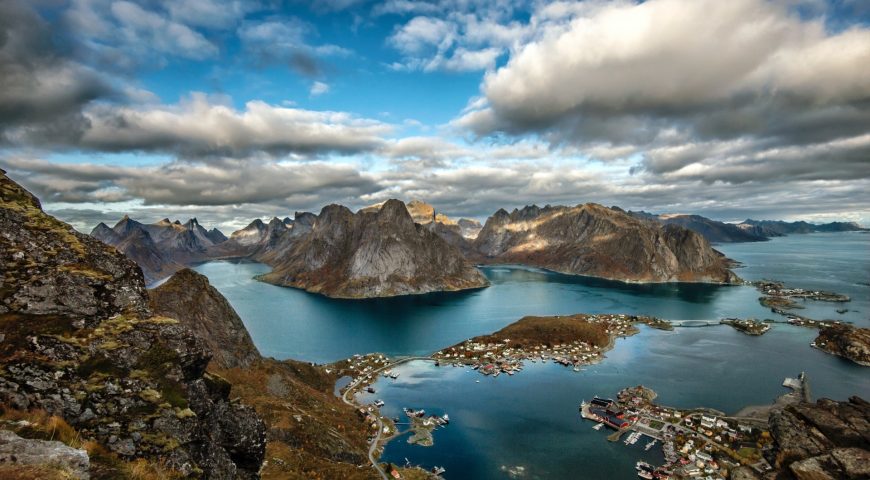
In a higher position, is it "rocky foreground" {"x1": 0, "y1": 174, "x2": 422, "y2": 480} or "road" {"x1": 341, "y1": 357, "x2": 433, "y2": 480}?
"rocky foreground" {"x1": 0, "y1": 174, "x2": 422, "y2": 480}

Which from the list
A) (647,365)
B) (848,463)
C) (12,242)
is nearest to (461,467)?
(848,463)

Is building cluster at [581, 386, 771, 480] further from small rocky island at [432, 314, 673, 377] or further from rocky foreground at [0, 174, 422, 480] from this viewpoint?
rocky foreground at [0, 174, 422, 480]

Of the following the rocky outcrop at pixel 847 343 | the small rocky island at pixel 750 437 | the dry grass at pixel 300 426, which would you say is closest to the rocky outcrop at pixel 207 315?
the dry grass at pixel 300 426

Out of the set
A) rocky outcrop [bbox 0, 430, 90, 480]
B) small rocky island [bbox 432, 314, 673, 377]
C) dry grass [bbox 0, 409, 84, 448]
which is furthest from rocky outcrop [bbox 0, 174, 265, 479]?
small rocky island [bbox 432, 314, 673, 377]

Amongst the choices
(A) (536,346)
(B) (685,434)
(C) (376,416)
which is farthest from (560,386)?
(C) (376,416)

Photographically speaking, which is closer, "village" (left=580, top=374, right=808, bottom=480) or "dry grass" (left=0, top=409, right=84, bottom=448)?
"dry grass" (left=0, top=409, right=84, bottom=448)

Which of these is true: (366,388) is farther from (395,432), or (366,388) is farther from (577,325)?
(577,325)

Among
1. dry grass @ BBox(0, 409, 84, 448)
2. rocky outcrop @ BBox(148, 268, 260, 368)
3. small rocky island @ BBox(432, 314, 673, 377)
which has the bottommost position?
small rocky island @ BBox(432, 314, 673, 377)
